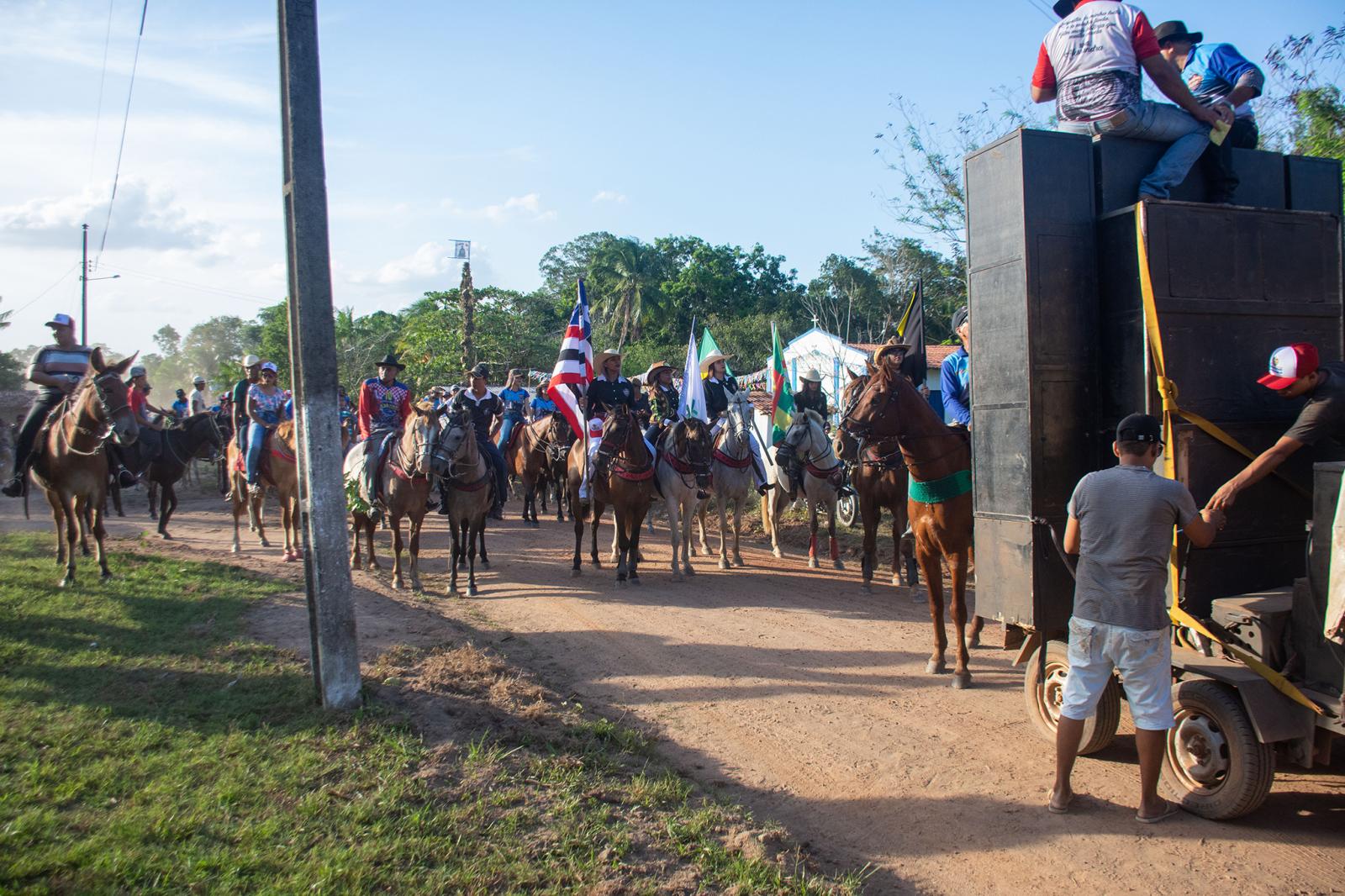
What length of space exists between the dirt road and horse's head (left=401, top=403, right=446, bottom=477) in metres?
1.59

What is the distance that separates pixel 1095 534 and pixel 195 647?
6804mm

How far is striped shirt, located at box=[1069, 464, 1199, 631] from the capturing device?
13.4 feet

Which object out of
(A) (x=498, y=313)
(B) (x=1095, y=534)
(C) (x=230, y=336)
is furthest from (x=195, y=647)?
(C) (x=230, y=336)

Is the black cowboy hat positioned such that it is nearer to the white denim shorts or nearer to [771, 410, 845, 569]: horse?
the white denim shorts

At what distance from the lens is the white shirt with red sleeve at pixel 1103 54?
17.4ft

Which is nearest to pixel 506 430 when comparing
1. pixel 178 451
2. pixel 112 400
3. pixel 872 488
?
pixel 178 451

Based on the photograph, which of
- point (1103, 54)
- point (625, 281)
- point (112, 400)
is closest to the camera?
point (1103, 54)

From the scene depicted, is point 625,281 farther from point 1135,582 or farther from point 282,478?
point 1135,582

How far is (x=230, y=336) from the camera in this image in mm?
114812

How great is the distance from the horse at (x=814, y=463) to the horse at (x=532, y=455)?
5.15 metres

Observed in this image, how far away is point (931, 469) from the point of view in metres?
6.62

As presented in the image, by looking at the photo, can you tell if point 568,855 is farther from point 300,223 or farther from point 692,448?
point 692,448

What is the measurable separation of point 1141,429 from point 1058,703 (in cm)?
210

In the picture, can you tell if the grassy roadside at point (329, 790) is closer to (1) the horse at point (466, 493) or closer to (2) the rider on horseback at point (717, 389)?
(1) the horse at point (466, 493)
